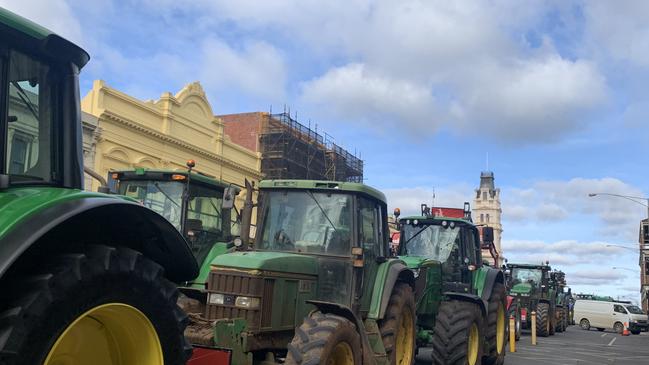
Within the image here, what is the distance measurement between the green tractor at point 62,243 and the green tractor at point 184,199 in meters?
5.53

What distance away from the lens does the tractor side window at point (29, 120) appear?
306 centimetres

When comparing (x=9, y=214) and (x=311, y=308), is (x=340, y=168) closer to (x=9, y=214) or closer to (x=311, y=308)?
(x=311, y=308)

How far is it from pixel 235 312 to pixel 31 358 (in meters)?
3.40

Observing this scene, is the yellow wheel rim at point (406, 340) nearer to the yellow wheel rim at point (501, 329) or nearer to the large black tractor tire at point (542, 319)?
the yellow wheel rim at point (501, 329)

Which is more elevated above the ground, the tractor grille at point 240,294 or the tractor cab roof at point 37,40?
the tractor cab roof at point 37,40

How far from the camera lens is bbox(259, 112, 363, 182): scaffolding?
36312 millimetres

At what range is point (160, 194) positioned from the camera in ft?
30.9

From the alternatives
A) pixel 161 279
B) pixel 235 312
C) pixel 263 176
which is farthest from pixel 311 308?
pixel 263 176

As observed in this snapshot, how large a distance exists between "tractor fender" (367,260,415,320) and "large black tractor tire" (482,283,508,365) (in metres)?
4.03

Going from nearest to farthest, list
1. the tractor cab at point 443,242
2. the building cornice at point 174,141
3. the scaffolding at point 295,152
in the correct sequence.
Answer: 1. the tractor cab at point 443,242
2. the building cornice at point 174,141
3. the scaffolding at point 295,152

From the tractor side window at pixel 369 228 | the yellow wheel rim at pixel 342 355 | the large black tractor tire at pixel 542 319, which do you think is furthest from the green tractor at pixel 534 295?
the yellow wheel rim at pixel 342 355

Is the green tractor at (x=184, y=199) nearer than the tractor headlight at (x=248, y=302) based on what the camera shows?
No

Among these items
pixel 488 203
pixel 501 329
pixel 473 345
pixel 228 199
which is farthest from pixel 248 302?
pixel 488 203

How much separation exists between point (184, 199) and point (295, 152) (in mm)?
28751
